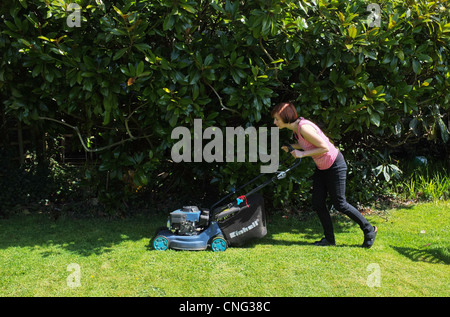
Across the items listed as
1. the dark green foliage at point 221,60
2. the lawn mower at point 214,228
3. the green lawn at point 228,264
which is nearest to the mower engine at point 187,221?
the lawn mower at point 214,228

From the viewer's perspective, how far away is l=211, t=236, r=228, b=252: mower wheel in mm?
4160

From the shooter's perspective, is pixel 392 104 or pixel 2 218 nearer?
pixel 392 104

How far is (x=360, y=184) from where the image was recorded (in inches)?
244

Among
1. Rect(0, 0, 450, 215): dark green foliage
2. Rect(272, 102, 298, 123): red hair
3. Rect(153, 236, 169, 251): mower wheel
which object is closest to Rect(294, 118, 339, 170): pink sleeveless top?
Rect(272, 102, 298, 123): red hair

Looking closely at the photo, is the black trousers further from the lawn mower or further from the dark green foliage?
the dark green foliage

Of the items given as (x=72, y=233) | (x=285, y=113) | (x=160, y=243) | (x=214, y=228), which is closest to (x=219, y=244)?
(x=214, y=228)

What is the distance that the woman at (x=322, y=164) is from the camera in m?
4.00

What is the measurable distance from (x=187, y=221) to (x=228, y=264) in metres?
0.72

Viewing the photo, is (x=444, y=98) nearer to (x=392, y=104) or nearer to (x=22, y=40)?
(x=392, y=104)

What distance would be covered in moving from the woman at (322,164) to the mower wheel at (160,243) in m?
1.56

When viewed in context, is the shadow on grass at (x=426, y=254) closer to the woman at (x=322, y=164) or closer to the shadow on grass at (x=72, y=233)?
the woman at (x=322, y=164)

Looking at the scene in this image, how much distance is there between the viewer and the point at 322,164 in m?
4.16
